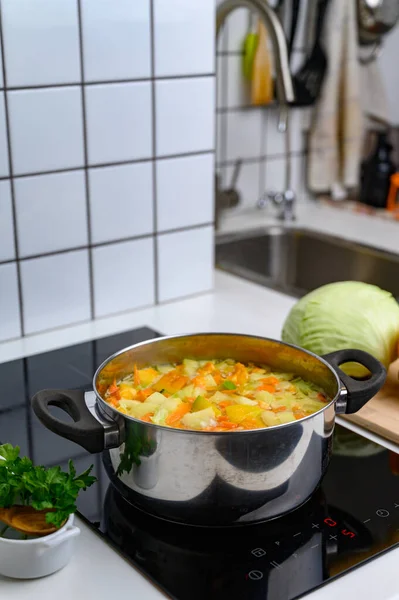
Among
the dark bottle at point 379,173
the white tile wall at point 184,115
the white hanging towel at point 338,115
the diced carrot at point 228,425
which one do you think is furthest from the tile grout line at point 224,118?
the diced carrot at point 228,425

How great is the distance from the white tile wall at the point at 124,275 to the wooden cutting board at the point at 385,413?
475mm

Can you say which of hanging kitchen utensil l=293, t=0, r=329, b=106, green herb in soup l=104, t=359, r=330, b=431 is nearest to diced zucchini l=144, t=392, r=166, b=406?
green herb in soup l=104, t=359, r=330, b=431

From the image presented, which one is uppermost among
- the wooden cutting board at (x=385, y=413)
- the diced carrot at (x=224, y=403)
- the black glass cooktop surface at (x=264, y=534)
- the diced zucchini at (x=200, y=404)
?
the diced zucchini at (x=200, y=404)

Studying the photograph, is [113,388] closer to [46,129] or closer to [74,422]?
[74,422]

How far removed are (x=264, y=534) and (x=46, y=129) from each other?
26.6 inches

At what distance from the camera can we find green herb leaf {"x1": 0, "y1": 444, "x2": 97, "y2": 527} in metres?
0.68

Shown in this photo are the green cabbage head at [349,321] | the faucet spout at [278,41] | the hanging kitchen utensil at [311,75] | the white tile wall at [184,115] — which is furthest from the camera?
the hanging kitchen utensil at [311,75]

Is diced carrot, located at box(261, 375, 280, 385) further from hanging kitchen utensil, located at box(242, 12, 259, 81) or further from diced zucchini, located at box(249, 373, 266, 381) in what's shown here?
hanging kitchen utensil, located at box(242, 12, 259, 81)

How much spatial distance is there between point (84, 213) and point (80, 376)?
0.89 ft

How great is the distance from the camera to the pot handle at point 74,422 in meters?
0.71

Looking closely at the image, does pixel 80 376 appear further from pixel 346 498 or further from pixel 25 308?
pixel 346 498

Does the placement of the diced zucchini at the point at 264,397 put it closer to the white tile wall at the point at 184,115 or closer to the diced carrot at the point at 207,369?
the diced carrot at the point at 207,369

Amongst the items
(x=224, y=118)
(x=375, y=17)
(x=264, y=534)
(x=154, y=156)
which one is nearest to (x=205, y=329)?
(x=154, y=156)

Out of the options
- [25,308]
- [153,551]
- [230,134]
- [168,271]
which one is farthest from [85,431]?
[230,134]
